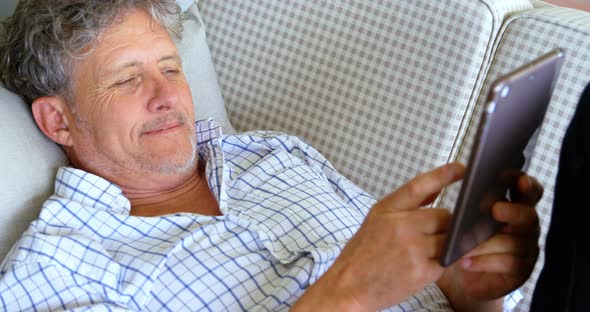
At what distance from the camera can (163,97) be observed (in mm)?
1478

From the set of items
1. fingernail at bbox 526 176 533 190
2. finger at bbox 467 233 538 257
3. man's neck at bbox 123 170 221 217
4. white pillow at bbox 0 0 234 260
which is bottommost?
man's neck at bbox 123 170 221 217

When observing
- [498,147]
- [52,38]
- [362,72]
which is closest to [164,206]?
[52,38]

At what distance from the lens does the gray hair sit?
147 centimetres

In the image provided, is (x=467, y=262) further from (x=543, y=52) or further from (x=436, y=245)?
(x=543, y=52)

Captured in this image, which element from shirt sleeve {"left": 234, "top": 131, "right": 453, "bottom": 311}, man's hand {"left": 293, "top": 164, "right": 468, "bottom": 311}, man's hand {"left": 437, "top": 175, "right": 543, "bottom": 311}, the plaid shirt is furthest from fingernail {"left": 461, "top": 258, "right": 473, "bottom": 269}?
shirt sleeve {"left": 234, "top": 131, "right": 453, "bottom": 311}

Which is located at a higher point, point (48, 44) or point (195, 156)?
point (48, 44)

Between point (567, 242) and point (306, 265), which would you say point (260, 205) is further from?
point (567, 242)

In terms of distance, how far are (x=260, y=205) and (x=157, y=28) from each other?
464 mm

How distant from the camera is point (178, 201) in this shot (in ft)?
5.07

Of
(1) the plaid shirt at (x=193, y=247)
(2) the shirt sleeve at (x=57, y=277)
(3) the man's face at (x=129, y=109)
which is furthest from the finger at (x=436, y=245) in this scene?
(3) the man's face at (x=129, y=109)

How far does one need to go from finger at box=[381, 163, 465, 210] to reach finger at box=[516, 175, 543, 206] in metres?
0.12

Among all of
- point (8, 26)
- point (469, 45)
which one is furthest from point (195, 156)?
point (469, 45)

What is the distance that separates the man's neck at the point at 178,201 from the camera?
1513 millimetres

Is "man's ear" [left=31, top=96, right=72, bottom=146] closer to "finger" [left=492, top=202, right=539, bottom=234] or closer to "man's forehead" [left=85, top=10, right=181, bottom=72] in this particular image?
"man's forehead" [left=85, top=10, right=181, bottom=72]
